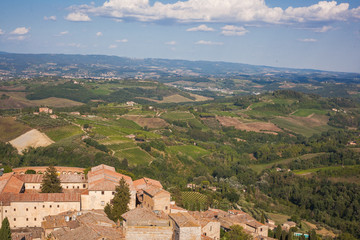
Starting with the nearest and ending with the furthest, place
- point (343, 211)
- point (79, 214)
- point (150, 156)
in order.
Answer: point (79, 214) → point (343, 211) → point (150, 156)

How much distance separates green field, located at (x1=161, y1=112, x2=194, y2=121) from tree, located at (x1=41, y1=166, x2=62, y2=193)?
7813 cm

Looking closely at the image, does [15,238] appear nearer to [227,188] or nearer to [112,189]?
[112,189]

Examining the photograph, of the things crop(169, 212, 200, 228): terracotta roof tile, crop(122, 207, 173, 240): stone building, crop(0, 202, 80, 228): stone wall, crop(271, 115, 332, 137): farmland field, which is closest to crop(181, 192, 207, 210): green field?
crop(0, 202, 80, 228): stone wall

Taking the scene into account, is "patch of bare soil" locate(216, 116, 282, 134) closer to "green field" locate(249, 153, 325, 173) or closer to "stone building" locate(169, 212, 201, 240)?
"green field" locate(249, 153, 325, 173)

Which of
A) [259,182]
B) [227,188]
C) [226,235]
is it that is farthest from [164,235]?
[259,182]

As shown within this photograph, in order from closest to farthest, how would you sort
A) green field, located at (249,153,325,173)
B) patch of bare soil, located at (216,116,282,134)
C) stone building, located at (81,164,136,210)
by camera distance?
stone building, located at (81,164,136,210)
green field, located at (249,153,325,173)
patch of bare soil, located at (216,116,282,134)

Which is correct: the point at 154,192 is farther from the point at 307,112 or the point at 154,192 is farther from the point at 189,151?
the point at 307,112

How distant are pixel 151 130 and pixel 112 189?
66.1 metres

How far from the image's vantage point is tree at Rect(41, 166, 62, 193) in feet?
123

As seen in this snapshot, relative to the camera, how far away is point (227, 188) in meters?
64.9

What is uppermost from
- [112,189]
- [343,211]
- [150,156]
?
[112,189]

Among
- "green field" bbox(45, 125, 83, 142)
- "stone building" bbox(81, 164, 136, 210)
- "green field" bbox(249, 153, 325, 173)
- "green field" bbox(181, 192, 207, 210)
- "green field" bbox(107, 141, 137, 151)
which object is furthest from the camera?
"green field" bbox(249, 153, 325, 173)

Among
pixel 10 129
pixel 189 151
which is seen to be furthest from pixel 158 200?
pixel 189 151

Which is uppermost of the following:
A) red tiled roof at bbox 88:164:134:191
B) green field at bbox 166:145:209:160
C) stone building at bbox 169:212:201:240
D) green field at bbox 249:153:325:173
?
stone building at bbox 169:212:201:240
